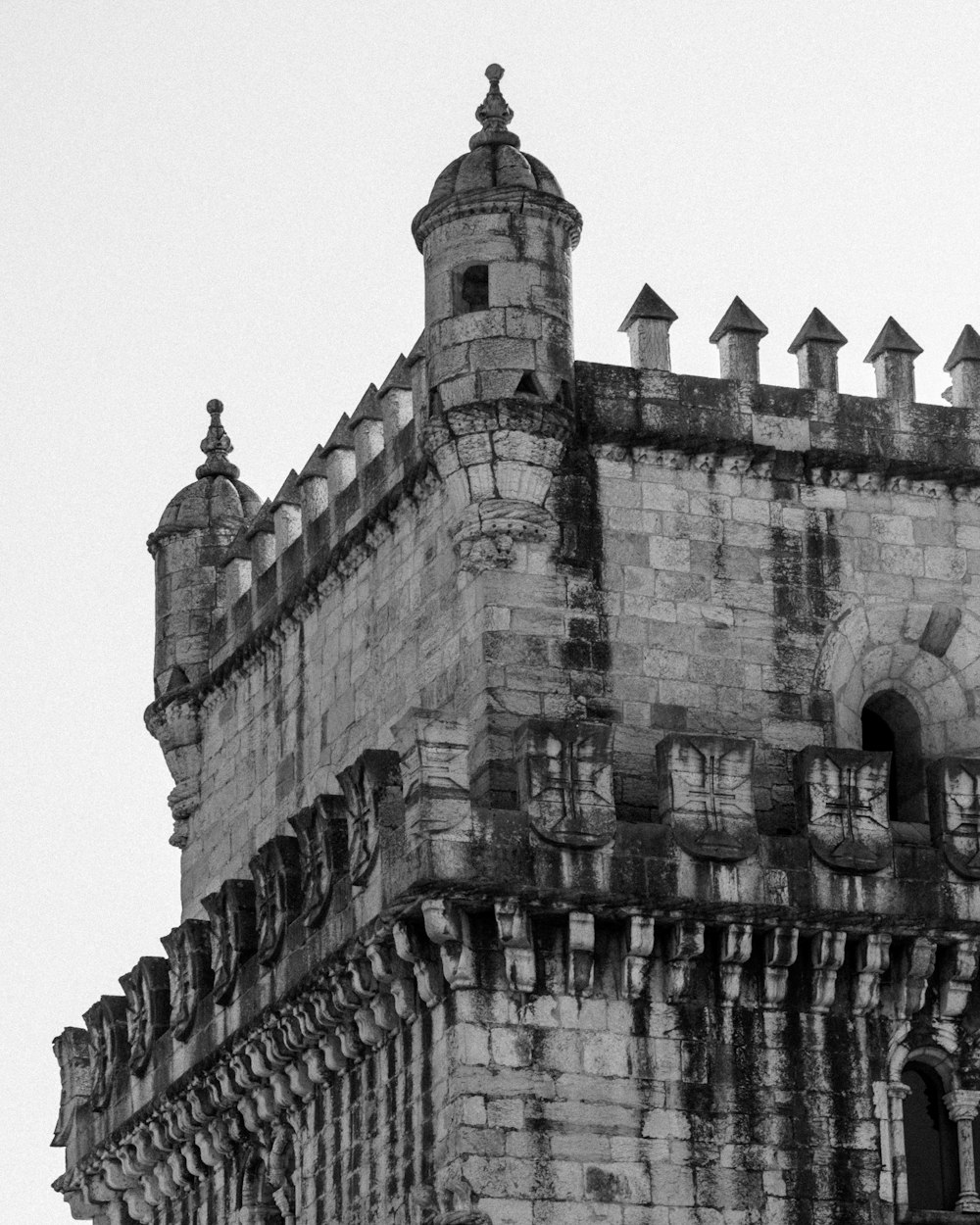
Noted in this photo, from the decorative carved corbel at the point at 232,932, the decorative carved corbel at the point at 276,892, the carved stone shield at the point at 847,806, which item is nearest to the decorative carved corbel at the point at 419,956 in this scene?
the decorative carved corbel at the point at 276,892

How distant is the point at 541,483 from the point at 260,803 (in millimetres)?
6683

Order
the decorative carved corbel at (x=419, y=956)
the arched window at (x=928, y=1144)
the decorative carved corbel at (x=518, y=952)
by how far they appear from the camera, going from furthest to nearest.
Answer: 1. the arched window at (x=928, y=1144)
2. the decorative carved corbel at (x=419, y=956)
3. the decorative carved corbel at (x=518, y=952)

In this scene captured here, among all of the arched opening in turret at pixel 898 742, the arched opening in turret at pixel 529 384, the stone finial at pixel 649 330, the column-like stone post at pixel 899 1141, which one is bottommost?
the column-like stone post at pixel 899 1141

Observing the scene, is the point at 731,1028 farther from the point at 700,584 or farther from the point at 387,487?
the point at 387,487

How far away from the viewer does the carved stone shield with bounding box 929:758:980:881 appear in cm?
3173

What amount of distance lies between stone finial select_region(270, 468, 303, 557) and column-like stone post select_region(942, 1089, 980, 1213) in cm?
1042

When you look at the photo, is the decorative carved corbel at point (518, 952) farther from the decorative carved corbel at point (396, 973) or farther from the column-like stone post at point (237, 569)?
the column-like stone post at point (237, 569)

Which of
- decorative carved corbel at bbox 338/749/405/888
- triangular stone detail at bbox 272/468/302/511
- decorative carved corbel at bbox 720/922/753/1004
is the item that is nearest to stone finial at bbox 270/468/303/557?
triangular stone detail at bbox 272/468/302/511

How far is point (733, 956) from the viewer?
31.2m

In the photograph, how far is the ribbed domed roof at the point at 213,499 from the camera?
41.5 m

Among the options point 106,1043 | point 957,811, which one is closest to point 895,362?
point 957,811

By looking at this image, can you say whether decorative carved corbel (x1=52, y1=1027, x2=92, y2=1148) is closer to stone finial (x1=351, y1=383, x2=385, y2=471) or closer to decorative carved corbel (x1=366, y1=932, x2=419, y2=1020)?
stone finial (x1=351, y1=383, x2=385, y2=471)

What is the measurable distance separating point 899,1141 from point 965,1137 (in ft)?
2.21

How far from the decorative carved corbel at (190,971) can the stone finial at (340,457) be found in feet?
15.5
